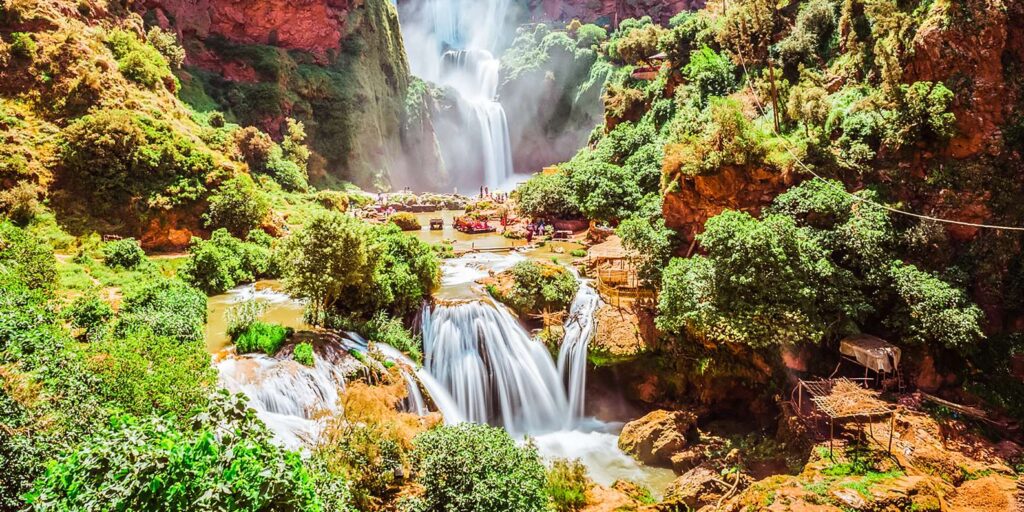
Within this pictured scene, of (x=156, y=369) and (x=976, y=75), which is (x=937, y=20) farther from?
(x=156, y=369)

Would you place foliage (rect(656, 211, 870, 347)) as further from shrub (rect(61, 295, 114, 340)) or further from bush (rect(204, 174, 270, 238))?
bush (rect(204, 174, 270, 238))

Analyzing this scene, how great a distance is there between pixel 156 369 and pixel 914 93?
22.5 meters

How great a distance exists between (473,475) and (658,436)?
8.82m

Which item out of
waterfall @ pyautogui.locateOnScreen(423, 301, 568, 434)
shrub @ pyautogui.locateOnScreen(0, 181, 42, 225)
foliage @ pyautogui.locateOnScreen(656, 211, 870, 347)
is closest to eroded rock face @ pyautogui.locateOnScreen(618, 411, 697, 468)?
waterfall @ pyautogui.locateOnScreen(423, 301, 568, 434)

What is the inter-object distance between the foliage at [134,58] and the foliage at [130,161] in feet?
11.2

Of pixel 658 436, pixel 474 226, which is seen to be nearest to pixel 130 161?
pixel 474 226

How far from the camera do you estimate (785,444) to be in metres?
14.2

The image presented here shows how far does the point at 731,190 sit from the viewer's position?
1802cm

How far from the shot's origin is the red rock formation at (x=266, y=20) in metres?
37.6

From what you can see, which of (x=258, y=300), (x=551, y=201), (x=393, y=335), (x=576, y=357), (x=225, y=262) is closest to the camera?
(x=393, y=335)

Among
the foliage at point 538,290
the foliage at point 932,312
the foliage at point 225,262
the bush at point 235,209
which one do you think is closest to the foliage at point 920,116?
the foliage at point 932,312

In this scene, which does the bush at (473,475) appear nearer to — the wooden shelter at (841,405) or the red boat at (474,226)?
the wooden shelter at (841,405)

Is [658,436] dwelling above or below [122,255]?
below

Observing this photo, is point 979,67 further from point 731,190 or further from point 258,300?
point 258,300
